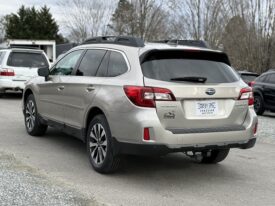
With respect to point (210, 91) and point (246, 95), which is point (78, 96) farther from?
point (246, 95)

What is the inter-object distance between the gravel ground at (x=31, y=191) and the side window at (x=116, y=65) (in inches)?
62.4

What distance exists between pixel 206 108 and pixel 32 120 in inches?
160

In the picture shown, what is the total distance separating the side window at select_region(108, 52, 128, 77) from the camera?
19.9 feet

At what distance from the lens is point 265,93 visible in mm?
14938

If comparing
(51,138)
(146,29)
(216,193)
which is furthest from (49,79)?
(146,29)

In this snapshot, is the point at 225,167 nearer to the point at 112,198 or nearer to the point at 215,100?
the point at 215,100

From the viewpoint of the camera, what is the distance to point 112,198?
17.4 feet

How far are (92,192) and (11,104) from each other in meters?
9.60

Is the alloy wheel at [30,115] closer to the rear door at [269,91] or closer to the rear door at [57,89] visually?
the rear door at [57,89]

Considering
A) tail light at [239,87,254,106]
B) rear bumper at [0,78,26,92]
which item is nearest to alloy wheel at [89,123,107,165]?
tail light at [239,87,254,106]

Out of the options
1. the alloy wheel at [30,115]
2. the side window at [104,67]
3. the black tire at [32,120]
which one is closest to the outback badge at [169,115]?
the side window at [104,67]

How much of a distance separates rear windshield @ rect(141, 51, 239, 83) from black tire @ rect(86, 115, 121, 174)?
3.03 feet

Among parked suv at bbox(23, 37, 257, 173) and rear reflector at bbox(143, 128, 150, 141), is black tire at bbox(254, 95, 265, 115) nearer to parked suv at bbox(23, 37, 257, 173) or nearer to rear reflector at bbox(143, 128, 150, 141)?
parked suv at bbox(23, 37, 257, 173)

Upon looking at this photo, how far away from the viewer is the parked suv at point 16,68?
15531 millimetres
